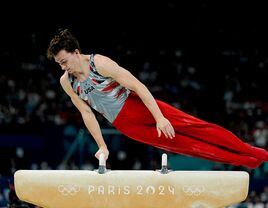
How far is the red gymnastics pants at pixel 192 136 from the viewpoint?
15.6ft

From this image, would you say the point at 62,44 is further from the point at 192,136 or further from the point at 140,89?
the point at 192,136

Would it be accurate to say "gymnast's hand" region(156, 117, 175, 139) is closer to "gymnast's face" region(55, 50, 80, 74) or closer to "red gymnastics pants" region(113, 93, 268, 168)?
"red gymnastics pants" region(113, 93, 268, 168)

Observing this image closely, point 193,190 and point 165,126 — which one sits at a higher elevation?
point 165,126

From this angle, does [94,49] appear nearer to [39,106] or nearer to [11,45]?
[11,45]

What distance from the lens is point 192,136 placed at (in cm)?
479

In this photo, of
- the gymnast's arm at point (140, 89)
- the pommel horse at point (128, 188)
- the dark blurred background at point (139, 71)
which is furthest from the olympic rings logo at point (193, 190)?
the dark blurred background at point (139, 71)

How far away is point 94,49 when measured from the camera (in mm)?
13461

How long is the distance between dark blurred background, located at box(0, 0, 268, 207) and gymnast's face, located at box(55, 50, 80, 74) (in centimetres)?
413

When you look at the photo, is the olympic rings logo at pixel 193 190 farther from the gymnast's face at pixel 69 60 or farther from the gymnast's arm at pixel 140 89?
the gymnast's face at pixel 69 60

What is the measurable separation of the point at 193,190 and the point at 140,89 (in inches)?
33.3

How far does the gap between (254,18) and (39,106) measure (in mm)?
6048

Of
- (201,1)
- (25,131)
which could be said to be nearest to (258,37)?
(201,1)

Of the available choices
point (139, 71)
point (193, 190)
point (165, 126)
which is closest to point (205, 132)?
point (165, 126)

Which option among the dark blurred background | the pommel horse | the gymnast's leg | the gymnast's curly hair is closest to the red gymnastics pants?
the gymnast's leg
